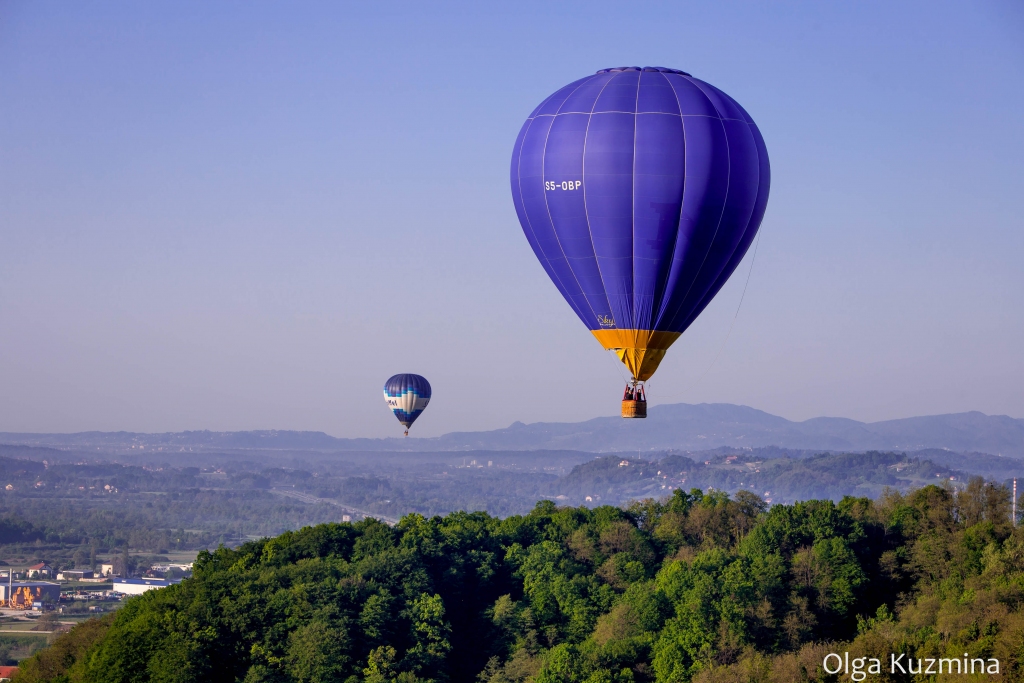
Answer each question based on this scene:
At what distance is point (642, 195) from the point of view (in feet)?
130

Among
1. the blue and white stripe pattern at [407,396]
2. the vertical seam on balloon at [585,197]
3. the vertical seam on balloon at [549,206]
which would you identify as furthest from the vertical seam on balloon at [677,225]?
the blue and white stripe pattern at [407,396]

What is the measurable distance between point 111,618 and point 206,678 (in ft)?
35.9

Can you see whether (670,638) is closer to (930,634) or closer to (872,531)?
(930,634)

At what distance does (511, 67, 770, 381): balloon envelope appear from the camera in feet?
130

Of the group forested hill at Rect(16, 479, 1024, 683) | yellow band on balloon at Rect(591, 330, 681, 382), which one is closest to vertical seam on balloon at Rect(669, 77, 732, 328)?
yellow band on balloon at Rect(591, 330, 681, 382)

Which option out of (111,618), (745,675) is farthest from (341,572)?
(745,675)

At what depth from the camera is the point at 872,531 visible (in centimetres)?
5688

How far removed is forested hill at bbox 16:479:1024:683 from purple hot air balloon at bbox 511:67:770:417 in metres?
11.4

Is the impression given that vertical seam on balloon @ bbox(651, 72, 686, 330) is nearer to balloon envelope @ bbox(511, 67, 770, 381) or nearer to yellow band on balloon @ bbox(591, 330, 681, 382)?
balloon envelope @ bbox(511, 67, 770, 381)

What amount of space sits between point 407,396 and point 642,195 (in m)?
70.7

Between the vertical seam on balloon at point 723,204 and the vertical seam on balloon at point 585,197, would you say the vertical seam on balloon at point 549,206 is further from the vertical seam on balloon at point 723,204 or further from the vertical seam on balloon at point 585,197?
the vertical seam on balloon at point 723,204

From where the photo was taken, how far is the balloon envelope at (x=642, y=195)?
39.8 meters

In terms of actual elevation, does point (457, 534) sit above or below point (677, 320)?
below

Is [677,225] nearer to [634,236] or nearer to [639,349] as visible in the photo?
[634,236]
